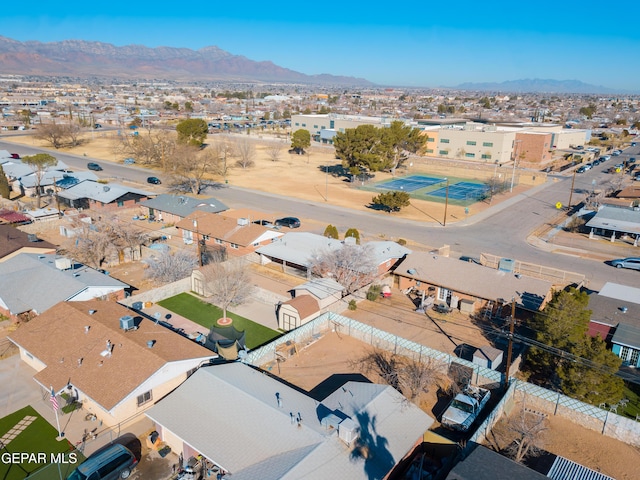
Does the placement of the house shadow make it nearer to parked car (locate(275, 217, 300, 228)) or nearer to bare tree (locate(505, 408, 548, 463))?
bare tree (locate(505, 408, 548, 463))

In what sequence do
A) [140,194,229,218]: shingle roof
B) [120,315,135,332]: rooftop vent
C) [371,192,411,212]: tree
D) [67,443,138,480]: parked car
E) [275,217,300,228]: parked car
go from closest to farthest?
[67,443,138,480]: parked car
[120,315,135,332]: rooftop vent
[140,194,229,218]: shingle roof
[275,217,300,228]: parked car
[371,192,411,212]: tree

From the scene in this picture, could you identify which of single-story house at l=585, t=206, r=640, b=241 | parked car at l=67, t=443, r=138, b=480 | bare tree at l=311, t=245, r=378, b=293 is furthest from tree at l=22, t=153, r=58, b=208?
single-story house at l=585, t=206, r=640, b=241

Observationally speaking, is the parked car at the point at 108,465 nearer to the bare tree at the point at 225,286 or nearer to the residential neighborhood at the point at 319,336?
the residential neighborhood at the point at 319,336

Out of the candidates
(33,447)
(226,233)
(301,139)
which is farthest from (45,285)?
(301,139)

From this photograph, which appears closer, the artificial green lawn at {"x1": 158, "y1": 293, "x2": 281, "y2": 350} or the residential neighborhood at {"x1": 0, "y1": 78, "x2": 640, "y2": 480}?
the residential neighborhood at {"x1": 0, "y1": 78, "x2": 640, "y2": 480}

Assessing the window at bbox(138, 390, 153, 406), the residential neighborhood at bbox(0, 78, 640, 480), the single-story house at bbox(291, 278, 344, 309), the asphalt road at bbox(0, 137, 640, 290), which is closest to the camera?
the residential neighborhood at bbox(0, 78, 640, 480)

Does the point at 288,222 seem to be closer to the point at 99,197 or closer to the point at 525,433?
the point at 99,197

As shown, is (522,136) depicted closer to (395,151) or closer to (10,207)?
(395,151)
